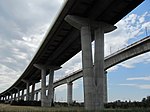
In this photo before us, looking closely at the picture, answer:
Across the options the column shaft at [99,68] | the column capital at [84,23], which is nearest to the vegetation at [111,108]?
the column shaft at [99,68]

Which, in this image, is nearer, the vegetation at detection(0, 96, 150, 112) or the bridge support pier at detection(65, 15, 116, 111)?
the vegetation at detection(0, 96, 150, 112)

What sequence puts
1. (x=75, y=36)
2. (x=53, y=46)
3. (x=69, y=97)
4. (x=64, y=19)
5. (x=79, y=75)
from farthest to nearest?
1. (x=69, y=97)
2. (x=79, y=75)
3. (x=53, y=46)
4. (x=75, y=36)
5. (x=64, y=19)

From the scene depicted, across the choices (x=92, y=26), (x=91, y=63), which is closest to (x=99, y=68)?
(x=91, y=63)

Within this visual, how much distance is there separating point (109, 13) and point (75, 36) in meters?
10.6

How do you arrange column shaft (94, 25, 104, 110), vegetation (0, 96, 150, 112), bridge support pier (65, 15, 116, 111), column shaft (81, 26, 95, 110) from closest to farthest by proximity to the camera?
vegetation (0, 96, 150, 112), column shaft (81, 26, 95, 110), bridge support pier (65, 15, 116, 111), column shaft (94, 25, 104, 110)

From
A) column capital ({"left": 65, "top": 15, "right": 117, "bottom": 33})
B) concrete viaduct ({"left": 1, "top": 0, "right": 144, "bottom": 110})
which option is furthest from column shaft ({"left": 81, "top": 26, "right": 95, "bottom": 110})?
column capital ({"left": 65, "top": 15, "right": 117, "bottom": 33})

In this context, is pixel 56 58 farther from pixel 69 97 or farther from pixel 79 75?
pixel 69 97

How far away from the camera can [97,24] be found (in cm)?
3284

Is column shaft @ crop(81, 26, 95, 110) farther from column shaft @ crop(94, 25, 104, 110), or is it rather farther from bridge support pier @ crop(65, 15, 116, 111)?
column shaft @ crop(94, 25, 104, 110)

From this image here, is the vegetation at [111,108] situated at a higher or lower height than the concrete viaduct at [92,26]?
lower

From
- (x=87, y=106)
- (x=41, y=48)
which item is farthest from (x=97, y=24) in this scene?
(x=41, y=48)

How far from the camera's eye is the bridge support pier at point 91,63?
2984 centimetres

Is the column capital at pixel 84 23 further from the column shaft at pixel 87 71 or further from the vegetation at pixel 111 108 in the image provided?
the vegetation at pixel 111 108

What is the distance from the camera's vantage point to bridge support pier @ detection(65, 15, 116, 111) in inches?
1175
